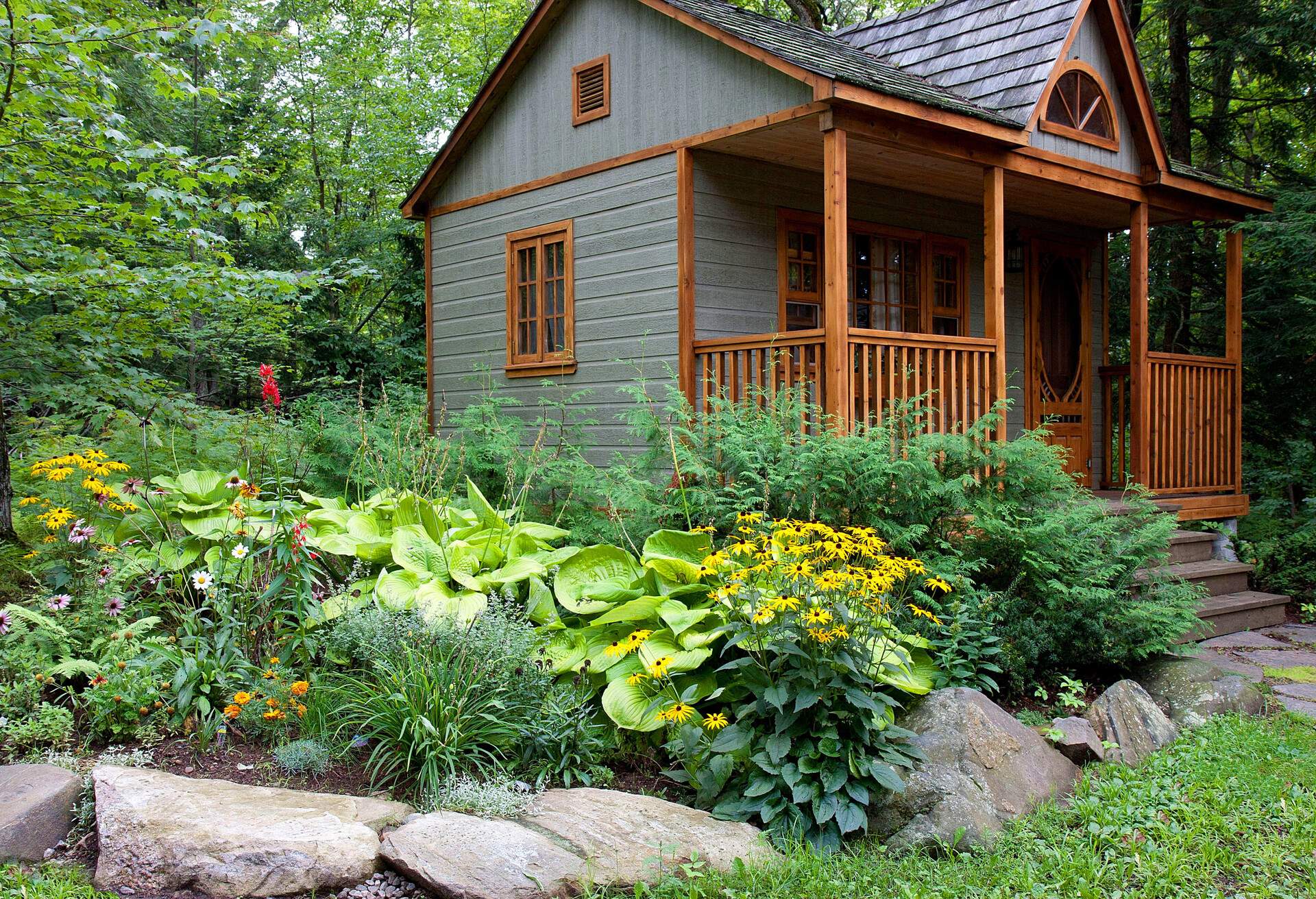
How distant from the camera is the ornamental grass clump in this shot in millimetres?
3812

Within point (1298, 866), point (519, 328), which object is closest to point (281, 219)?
point (519, 328)

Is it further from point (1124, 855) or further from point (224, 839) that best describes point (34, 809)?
point (1124, 855)

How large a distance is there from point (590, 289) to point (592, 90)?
66.6 inches

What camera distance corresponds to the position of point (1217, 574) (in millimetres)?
7906

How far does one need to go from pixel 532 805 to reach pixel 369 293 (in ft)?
56.4

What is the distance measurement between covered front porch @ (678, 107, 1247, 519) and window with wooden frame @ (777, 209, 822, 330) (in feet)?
0.06

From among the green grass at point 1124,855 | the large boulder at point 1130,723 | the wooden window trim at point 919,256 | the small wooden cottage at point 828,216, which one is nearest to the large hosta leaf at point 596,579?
the green grass at point 1124,855

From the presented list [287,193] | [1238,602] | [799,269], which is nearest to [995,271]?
[799,269]

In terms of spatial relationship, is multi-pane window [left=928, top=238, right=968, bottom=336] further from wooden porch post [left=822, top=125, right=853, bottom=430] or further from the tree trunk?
the tree trunk

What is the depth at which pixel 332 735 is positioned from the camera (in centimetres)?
417

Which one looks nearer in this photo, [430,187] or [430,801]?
[430,801]

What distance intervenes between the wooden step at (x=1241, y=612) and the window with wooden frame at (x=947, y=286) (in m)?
3.33

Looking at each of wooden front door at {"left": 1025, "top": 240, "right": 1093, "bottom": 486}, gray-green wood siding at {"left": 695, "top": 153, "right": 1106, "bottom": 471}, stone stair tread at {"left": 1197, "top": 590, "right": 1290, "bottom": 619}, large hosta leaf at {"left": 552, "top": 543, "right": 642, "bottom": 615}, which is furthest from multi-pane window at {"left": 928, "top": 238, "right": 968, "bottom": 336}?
large hosta leaf at {"left": 552, "top": 543, "right": 642, "bottom": 615}

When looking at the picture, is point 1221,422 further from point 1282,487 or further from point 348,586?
point 348,586
